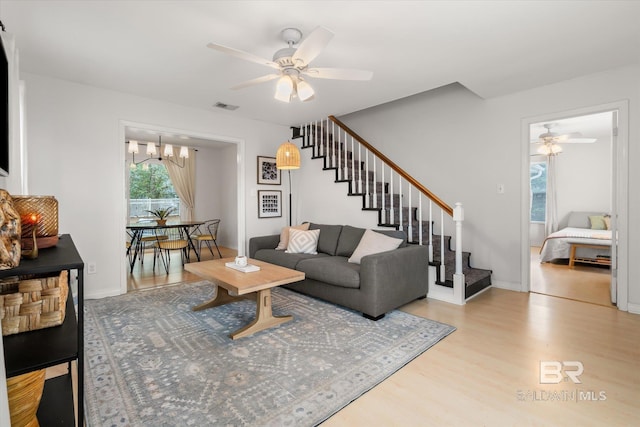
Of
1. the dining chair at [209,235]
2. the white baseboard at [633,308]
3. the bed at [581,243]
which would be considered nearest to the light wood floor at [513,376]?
the white baseboard at [633,308]

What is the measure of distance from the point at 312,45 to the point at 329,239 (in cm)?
279

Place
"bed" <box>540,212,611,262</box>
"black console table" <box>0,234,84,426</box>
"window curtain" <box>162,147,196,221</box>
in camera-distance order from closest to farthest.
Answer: "black console table" <box>0,234,84,426</box> → "bed" <box>540,212,611,262</box> → "window curtain" <box>162,147,196,221</box>

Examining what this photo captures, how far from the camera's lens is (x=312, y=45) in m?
2.14

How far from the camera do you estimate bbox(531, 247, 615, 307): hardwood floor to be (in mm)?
3773

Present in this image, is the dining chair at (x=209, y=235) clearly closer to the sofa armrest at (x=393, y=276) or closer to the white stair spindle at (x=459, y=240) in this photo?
the sofa armrest at (x=393, y=276)

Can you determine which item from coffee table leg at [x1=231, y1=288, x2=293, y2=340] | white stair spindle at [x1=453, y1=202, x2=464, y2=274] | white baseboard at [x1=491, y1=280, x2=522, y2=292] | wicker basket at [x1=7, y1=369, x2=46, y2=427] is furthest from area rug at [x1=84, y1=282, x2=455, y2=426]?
white baseboard at [x1=491, y1=280, x2=522, y2=292]

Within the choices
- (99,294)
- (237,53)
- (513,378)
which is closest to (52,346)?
(237,53)

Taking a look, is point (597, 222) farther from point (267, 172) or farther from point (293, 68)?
point (293, 68)

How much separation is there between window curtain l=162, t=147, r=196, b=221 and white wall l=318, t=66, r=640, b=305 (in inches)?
163

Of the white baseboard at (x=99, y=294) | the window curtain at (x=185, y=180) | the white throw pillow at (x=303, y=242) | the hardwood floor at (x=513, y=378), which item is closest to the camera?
the hardwood floor at (x=513, y=378)

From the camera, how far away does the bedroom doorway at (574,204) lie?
401 centimetres

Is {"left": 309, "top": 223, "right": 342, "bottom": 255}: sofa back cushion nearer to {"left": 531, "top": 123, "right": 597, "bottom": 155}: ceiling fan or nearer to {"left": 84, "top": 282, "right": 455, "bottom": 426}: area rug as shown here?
{"left": 84, "top": 282, "right": 455, "bottom": 426}: area rug

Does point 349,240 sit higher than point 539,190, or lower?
lower

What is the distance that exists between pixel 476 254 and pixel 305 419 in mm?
3544
